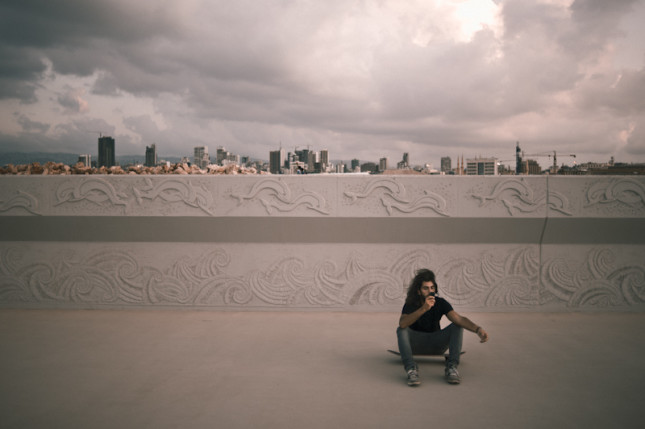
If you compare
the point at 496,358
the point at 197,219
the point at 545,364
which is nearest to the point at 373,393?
the point at 496,358

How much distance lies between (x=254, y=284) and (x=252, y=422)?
2.81 metres

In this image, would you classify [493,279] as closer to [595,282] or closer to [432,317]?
[595,282]

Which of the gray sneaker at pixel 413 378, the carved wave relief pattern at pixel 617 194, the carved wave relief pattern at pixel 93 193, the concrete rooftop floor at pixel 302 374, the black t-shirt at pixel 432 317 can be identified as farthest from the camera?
the carved wave relief pattern at pixel 93 193

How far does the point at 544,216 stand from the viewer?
215 inches

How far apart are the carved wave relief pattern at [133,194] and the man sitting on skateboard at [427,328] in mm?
2953

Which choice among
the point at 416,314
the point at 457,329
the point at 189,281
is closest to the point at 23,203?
the point at 189,281

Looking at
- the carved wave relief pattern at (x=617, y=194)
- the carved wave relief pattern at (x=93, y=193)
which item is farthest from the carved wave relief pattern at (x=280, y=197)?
the carved wave relief pattern at (x=617, y=194)

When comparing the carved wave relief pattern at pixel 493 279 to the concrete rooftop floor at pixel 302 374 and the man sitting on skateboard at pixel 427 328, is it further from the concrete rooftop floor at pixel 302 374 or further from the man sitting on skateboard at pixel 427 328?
the man sitting on skateboard at pixel 427 328

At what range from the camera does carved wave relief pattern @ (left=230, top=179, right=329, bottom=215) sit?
5543mm

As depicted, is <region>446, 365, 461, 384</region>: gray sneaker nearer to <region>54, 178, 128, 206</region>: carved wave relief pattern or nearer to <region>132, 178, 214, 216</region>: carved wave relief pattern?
<region>132, 178, 214, 216</region>: carved wave relief pattern

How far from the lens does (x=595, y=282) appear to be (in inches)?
216

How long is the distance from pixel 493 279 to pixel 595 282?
4.08 feet

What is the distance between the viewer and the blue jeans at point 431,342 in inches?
141

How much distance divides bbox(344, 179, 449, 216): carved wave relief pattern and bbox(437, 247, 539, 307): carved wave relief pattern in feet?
2.41
